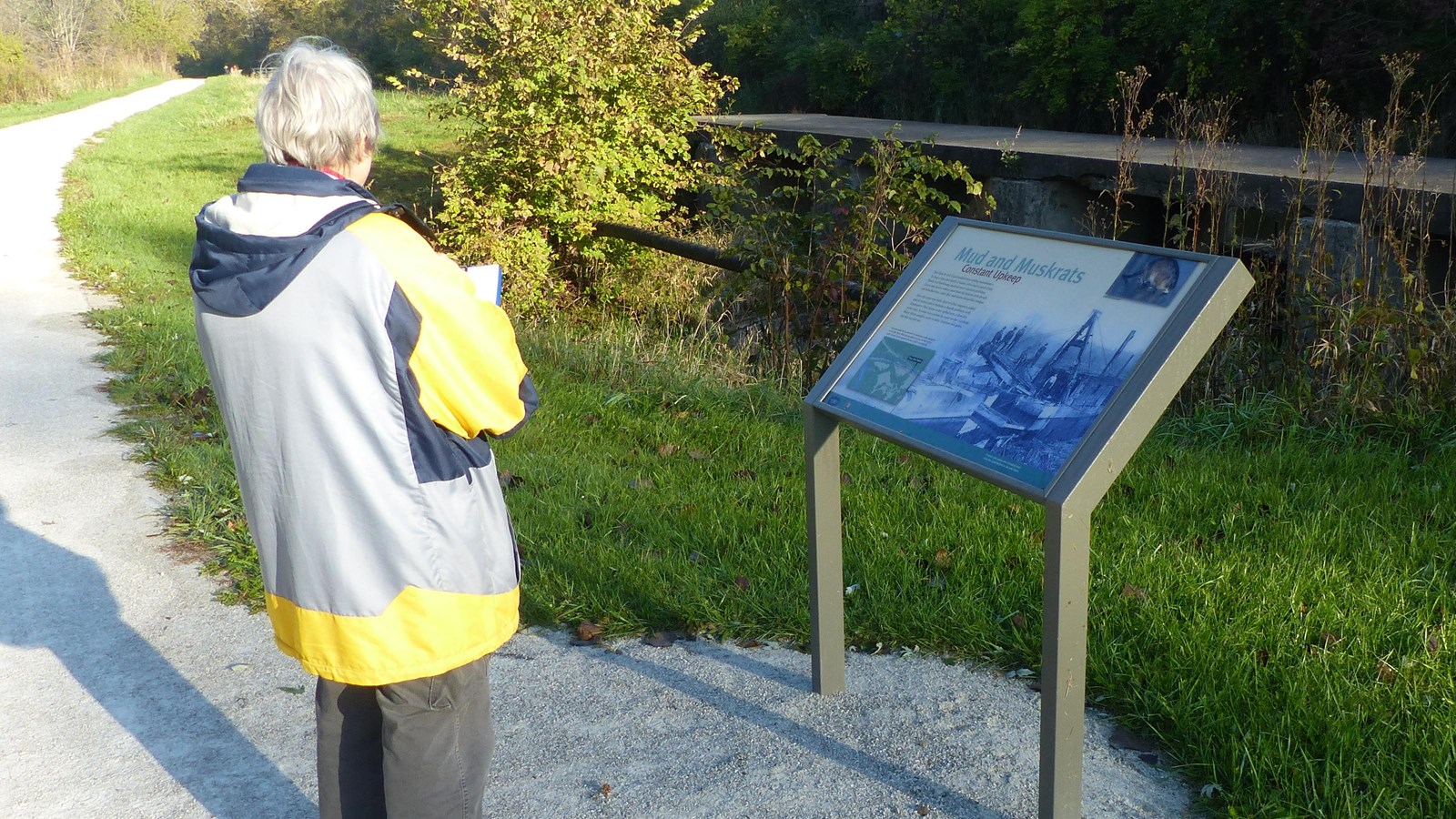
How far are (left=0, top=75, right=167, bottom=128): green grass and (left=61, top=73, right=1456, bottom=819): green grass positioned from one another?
88.4 feet

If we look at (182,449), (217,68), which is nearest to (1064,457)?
(182,449)

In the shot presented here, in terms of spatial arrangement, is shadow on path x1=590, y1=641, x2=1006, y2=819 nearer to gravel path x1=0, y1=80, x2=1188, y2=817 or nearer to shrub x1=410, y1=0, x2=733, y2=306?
gravel path x1=0, y1=80, x2=1188, y2=817

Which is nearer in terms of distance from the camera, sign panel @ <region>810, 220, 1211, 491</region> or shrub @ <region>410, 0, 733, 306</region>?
sign panel @ <region>810, 220, 1211, 491</region>

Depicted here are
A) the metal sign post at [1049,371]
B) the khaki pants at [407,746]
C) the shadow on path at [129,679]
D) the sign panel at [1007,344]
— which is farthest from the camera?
the shadow on path at [129,679]

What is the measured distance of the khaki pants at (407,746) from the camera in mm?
2502

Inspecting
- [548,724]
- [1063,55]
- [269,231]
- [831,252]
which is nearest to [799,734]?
[548,724]

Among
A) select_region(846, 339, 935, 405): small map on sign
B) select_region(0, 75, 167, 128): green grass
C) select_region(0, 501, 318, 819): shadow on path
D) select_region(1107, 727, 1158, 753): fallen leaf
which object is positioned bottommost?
select_region(1107, 727, 1158, 753): fallen leaf

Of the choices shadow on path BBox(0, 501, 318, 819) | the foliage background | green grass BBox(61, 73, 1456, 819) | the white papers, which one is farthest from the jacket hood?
the foliage background

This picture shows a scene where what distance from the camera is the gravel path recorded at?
320cm

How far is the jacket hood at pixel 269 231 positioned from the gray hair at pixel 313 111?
59 mm

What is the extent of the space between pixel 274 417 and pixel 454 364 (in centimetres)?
38

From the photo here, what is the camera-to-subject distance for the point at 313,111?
228cm

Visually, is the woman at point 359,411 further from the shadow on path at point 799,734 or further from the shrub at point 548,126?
the shrub at point 548,126

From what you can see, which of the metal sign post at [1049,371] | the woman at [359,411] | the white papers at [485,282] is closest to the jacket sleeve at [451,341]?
the woman at [359,411]
